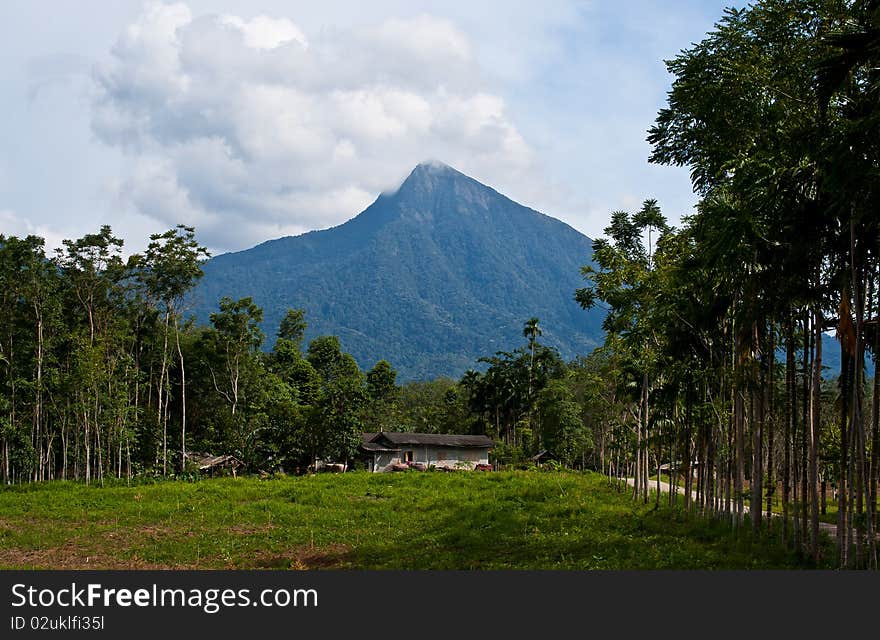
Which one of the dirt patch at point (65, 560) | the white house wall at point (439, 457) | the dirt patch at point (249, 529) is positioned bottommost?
the white house wall at point (439, 457)

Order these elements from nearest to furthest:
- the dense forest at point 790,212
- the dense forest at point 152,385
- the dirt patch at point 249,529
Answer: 1. the dense forest at point 790,212
2. the dirt patch at point 249,529
3. the dense forest at point 152,385

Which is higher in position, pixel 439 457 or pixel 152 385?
pixel 152 385

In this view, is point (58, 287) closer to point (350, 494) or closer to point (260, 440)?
point (260, 440)

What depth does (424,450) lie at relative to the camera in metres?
59.5

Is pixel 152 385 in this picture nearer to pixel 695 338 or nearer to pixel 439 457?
pixel 439 457

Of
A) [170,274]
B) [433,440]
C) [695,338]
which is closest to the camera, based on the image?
[695,338]

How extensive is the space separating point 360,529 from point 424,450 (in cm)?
3760

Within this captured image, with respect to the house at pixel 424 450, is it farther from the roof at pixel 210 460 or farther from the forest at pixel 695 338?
the roof at pixel 210 460

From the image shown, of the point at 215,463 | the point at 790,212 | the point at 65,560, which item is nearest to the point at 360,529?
the point at 65,560

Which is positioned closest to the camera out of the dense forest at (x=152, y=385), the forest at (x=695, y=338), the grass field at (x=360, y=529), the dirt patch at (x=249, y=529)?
the forest at (x=695, y=338)

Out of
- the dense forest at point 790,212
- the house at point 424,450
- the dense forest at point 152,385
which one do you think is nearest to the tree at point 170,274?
the dense forest at point 152,385

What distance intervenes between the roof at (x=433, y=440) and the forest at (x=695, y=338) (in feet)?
13.1

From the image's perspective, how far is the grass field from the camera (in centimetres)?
1570

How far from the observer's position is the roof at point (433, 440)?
58.0 meters
